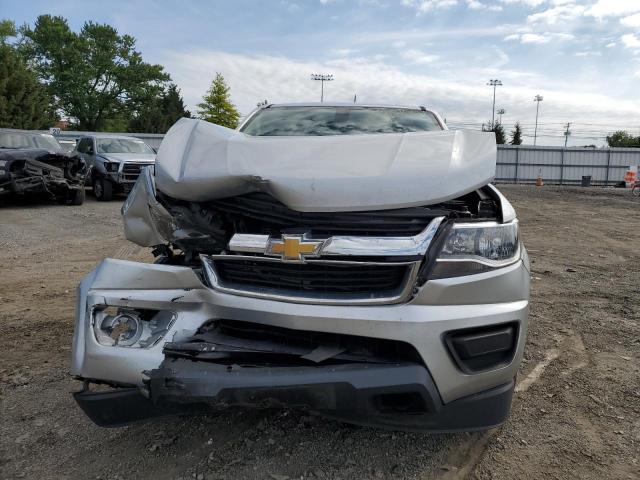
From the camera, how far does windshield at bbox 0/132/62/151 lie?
453 inches

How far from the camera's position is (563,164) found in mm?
32281

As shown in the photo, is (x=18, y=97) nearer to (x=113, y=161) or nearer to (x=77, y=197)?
(x=113, y=161)

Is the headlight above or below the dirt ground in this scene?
above

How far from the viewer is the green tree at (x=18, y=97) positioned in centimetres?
3638

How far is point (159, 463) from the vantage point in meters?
2.26

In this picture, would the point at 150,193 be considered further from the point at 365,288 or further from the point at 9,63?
the point at 9,63

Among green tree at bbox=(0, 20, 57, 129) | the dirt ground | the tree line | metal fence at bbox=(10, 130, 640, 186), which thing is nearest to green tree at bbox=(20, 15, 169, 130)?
the tree line

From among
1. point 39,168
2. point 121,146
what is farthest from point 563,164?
point 39,168

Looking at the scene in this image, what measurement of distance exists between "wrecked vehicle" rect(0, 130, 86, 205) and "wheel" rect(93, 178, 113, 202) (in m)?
1.08

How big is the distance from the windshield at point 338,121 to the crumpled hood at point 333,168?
1228 millimetres

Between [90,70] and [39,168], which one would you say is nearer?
[39,168]

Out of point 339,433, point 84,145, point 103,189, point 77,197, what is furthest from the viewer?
point 84,145

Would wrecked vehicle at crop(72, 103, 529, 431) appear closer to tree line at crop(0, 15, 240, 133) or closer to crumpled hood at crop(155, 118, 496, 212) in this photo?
crumpled hood at crop(155, 118, 496, 212)

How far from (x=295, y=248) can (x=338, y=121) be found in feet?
6.92
